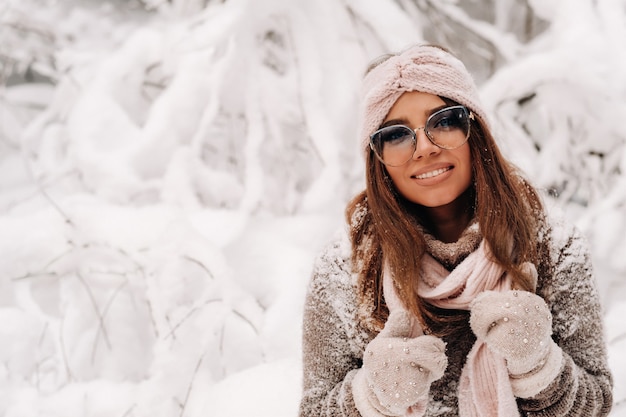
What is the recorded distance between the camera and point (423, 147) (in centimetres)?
109

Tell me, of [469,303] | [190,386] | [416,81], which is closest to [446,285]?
[469,303]

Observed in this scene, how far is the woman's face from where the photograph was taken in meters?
1.10

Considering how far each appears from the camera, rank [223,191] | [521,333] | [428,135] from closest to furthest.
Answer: [521,333]
[428,135]
[223,191]

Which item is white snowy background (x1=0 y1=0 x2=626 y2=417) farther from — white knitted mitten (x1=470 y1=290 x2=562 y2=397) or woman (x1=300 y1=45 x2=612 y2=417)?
white knitted mitten (x1=470 y1=290 x2=562 y2=397)

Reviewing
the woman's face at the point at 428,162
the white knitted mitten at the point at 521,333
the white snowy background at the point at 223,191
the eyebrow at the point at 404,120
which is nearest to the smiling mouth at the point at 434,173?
the woman's face at the point at 428,162

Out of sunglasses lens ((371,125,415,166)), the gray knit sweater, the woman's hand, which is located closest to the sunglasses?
sunglasses lens ((371,125,415,166))

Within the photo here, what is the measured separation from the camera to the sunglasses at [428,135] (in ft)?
3.55

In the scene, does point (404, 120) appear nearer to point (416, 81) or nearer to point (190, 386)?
point (416, 81)

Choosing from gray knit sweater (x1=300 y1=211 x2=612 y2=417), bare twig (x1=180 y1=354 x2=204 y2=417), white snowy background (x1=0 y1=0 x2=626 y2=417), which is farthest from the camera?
white snowy background (x1=0 y1=0 x2=626 y2=417)

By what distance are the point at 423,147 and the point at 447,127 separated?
6 cm

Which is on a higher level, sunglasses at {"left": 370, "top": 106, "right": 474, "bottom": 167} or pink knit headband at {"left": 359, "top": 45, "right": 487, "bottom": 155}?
pink knit headband at {"left": 359, "top": 45, "right": 487, "bottom": 155}

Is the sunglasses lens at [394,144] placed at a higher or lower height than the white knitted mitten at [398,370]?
higher

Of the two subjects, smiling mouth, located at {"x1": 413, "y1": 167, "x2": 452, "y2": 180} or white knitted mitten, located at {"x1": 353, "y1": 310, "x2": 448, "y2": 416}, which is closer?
white knitted mitten, located at {"x1": 353, "y1": 310, "x2": 448, "y2": 416}

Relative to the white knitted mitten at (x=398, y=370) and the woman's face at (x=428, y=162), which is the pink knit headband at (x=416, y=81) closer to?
the woman's face at (x=428, y=162)
